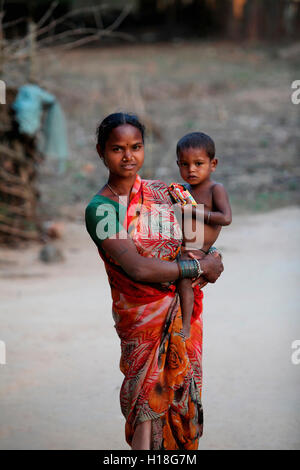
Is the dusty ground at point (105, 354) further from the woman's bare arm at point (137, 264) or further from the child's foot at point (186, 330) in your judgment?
the woman's bare arm at point (137, 264)

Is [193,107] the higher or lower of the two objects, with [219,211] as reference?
higher

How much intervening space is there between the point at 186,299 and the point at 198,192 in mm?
439

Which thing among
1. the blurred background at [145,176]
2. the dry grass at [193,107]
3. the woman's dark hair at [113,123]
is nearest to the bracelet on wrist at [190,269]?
the woman's dark hair at [113,123]

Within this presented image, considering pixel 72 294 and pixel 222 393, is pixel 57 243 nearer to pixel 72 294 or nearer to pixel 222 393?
pixel 72 294

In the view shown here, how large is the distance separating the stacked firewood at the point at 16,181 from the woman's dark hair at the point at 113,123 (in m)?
5.39

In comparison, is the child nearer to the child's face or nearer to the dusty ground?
the child's face

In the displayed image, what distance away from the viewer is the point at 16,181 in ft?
24.9

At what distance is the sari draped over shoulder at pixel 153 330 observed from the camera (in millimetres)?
2176

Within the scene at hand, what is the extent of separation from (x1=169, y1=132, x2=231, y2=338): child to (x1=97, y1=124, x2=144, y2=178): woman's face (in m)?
0.20

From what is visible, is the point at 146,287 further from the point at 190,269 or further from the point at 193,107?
the point at 193,107

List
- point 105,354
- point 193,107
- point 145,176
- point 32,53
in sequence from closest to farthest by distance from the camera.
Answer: point 105,354, point 32,53, point 145,176, point 193,107

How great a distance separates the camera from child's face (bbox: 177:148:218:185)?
2.27m

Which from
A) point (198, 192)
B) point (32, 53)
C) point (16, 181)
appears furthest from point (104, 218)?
point (16, 181)

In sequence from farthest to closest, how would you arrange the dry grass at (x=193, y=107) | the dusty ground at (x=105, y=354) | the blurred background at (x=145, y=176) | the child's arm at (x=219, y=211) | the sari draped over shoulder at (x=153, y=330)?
1. the dry grass at (x=193, y=107)
2. the blurred background at (x=145, y=176)
3. the dusty ground at (x=105, y=354)
4. the child's arm at (x=219, y=211)
5. the sari draped over shoulder at (x=153, y=330)
